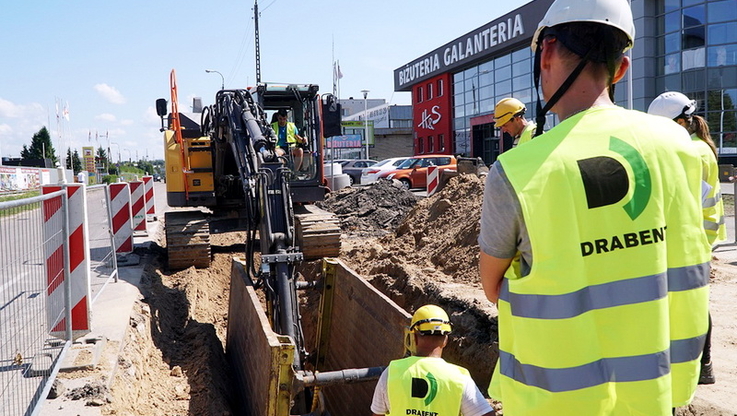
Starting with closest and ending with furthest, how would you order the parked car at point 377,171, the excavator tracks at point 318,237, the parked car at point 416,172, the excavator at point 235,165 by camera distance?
the excavator at point 235,165, the excavator tracks at point 318,237, the parked car at point 416,172, the parked car at point 377,171

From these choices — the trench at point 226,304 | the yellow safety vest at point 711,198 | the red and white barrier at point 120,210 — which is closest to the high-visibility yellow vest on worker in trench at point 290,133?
the trench at point 226,304

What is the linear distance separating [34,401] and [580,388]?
11.8ft

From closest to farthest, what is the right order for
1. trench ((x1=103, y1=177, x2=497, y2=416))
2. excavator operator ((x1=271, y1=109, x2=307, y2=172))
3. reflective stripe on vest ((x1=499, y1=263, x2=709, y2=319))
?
reflective stripe on vest ((x1=499, y1=263, x2=709, y2=319)) → trench ((x1=103, y1=177, x2=497, y2=416)) → excavator operator ((x1=271, y1=109, x2=307, y2=172))

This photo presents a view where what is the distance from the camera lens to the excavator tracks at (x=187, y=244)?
9.62m

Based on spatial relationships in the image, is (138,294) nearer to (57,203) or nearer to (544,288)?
(57,203)

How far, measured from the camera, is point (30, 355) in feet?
13.1

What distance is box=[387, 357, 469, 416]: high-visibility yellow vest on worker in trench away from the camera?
9.89 feet

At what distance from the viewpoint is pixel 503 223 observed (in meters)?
1.69

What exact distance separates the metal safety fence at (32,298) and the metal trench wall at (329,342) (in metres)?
1.44

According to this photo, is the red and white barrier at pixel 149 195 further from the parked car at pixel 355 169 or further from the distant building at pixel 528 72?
the parked car at pixel 355 169

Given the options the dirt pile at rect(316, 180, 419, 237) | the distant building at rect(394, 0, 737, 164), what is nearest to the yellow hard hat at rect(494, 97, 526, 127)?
the dirt pile at rect(316, 180, 419, 237)

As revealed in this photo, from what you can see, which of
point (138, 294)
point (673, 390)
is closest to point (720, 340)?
point (673, 390)

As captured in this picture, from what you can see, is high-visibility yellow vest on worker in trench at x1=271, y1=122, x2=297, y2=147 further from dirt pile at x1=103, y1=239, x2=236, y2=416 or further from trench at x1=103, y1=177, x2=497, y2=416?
dirt pile at x1=103, y1=239, x2=236, y2=416

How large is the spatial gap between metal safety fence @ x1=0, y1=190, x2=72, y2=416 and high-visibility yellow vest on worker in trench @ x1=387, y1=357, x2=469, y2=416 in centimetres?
218
